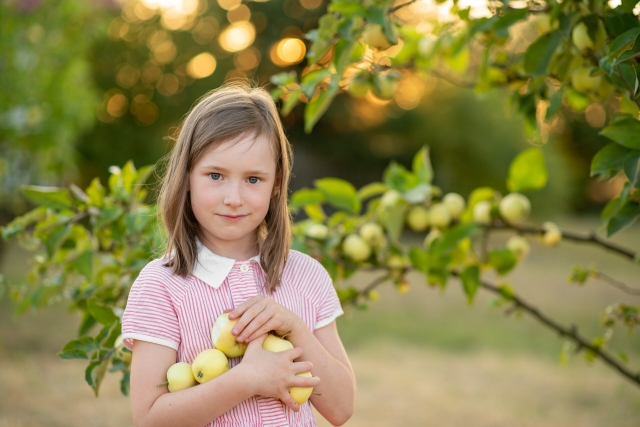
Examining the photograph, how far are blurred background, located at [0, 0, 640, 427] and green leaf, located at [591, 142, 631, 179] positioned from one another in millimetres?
656

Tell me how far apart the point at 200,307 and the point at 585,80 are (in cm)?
72

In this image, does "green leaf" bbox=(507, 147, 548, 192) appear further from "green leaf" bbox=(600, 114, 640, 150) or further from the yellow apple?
the yellow apple

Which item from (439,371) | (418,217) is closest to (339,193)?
(418,217)

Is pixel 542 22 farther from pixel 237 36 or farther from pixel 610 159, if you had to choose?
pixel 237 36

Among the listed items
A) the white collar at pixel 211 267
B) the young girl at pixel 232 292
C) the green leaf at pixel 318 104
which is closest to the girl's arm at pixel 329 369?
the young girl at pixel 232 292

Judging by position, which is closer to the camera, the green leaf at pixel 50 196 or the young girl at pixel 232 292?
the young girl at pixel 232 292

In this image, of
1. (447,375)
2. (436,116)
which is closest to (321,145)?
(436,116)

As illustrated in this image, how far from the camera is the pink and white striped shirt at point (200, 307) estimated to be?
0.79 m

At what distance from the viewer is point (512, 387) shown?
105 inches

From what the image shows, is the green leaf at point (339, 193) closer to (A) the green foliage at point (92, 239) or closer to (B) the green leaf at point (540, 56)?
(A) the green foliage at point (92, 239)

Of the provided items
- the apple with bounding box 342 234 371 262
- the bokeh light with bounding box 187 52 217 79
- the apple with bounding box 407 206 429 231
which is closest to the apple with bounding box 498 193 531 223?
the apple with bounding box 407 206 429 231

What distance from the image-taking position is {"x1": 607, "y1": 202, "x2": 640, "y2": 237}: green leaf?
0.93 meters

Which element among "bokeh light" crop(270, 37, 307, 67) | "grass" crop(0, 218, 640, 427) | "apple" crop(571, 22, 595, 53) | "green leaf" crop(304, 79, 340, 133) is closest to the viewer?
"apple" crop(571, 22, 595, 53)

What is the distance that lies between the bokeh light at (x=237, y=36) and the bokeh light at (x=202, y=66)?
0.25 meters
